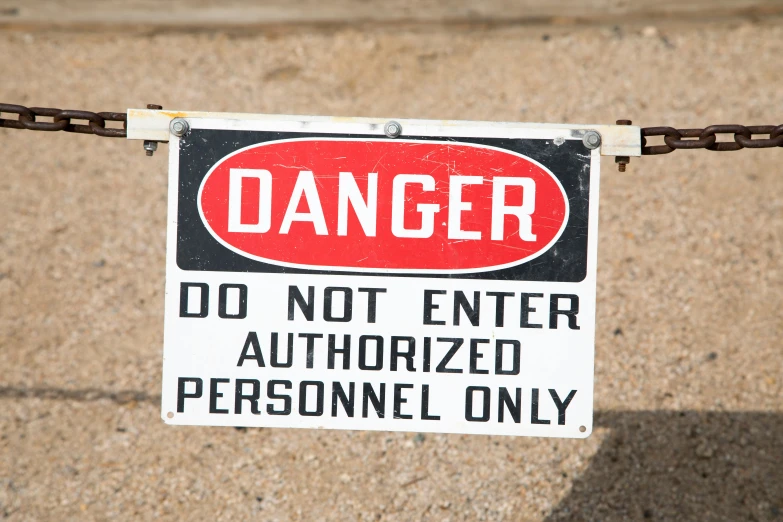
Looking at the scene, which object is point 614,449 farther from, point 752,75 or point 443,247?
point 752,75

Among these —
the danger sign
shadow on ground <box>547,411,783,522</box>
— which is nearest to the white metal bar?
the danger sign

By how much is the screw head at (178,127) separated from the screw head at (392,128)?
56 centimetres

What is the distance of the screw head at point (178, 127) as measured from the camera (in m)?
2.10

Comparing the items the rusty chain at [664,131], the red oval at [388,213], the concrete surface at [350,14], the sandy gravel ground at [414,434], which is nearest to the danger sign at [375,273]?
the red oval at [388,213]

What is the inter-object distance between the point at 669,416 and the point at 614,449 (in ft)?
1.16

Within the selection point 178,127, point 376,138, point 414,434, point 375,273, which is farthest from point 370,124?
point 414,434

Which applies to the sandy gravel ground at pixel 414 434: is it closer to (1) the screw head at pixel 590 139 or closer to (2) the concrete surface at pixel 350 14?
(2) the concrete surface at pixel 350 14

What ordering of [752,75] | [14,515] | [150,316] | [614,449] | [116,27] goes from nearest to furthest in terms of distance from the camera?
[14,515]
[614,449]
[150,316]
[752,75]
[116,27]

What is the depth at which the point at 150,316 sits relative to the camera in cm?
418

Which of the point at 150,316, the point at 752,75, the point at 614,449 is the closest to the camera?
the point at 614,449

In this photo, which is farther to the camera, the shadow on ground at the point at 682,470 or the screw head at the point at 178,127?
the shadow on ground at the point at 682,470

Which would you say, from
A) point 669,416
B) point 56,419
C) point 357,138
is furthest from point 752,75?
point 56,419

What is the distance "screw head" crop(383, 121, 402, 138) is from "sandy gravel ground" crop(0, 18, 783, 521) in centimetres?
183

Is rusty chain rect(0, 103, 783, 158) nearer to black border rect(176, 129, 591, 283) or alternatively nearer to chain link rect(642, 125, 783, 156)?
chain link rect(642, 125, 783, 156)
